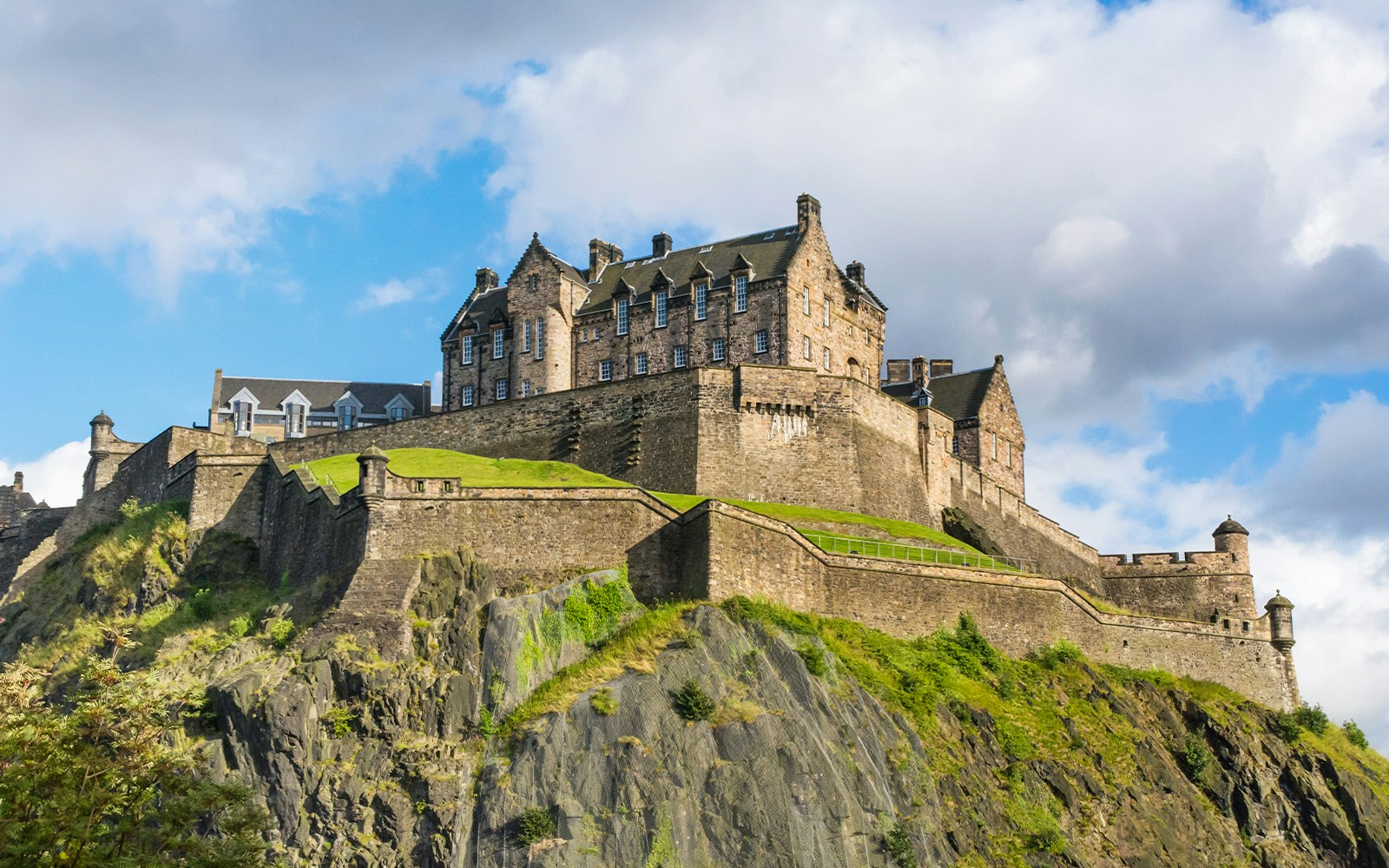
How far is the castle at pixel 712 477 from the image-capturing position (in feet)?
182

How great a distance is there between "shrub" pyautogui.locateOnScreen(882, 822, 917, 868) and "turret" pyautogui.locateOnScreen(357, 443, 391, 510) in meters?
20.3

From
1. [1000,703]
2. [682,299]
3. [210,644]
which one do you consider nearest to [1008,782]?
[1000,703]

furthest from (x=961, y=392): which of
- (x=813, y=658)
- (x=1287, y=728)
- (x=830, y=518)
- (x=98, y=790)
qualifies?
(x=98, y=790)

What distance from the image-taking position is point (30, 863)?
25.6m

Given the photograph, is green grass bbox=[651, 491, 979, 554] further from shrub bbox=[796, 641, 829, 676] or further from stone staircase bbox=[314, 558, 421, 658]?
stone staircase bbox=[314, 558, 421, 658]

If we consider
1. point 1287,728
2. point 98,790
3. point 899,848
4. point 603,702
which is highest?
point 603,702

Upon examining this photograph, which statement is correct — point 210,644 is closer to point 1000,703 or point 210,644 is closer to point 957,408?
point 1000,703

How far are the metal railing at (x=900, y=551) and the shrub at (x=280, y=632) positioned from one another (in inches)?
721

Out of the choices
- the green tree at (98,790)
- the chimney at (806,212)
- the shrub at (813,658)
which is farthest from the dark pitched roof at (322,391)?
the green tree at (98,790)

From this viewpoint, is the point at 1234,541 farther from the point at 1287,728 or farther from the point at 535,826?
the point at 535,826

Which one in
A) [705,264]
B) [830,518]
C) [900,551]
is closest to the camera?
[900,551]

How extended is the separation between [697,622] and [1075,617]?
58.7 feet

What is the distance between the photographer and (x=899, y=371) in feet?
284

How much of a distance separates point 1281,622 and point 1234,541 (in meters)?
7.49
